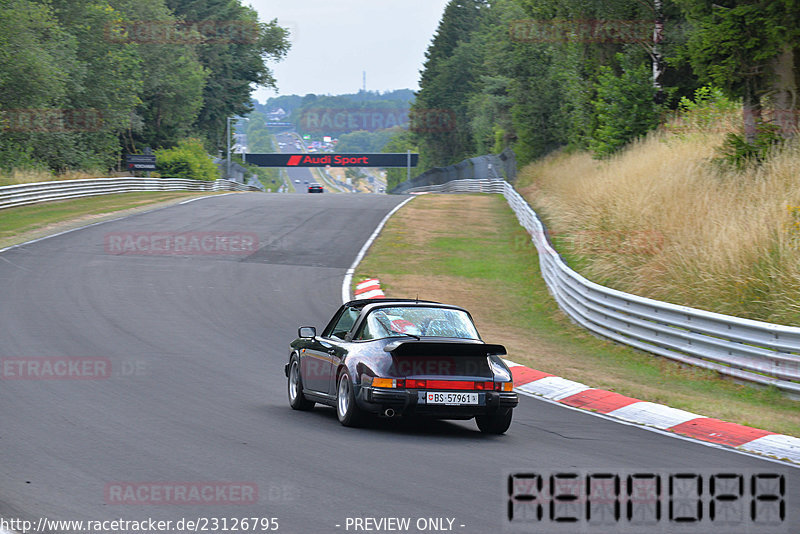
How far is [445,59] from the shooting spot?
112 metres

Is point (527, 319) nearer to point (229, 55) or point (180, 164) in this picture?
point (180, 164)

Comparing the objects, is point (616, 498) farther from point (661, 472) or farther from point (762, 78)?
point (762, 78)

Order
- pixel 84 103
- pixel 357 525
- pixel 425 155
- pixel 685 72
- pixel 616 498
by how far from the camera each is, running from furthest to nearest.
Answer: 1. pixel 425 155
2. pixel 84 103
3. pixel 685 72
4. pixel 616 498
5. pixel 357 525

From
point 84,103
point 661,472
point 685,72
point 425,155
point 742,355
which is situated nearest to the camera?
point 661,472

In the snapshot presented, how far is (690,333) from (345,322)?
18.8ft

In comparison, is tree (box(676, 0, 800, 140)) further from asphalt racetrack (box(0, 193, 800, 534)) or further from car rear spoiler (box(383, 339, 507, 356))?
car rear spoiler (box(383, 339, 507, 356))

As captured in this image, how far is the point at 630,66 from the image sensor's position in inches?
1481

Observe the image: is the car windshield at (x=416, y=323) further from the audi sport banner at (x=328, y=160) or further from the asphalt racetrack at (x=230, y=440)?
the audi sport banner at (x=328, y=160)

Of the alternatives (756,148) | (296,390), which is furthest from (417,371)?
(756,148)

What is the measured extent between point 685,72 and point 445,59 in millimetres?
78111

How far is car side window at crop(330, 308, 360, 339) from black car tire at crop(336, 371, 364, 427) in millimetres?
791

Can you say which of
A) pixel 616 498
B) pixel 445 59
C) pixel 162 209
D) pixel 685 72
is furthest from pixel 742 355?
pixel 445 59

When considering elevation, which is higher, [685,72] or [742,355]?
[685,72]

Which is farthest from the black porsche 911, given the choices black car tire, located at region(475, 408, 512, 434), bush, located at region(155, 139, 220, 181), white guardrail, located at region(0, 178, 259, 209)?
bush, located at region(155, 139, 220, 181)
